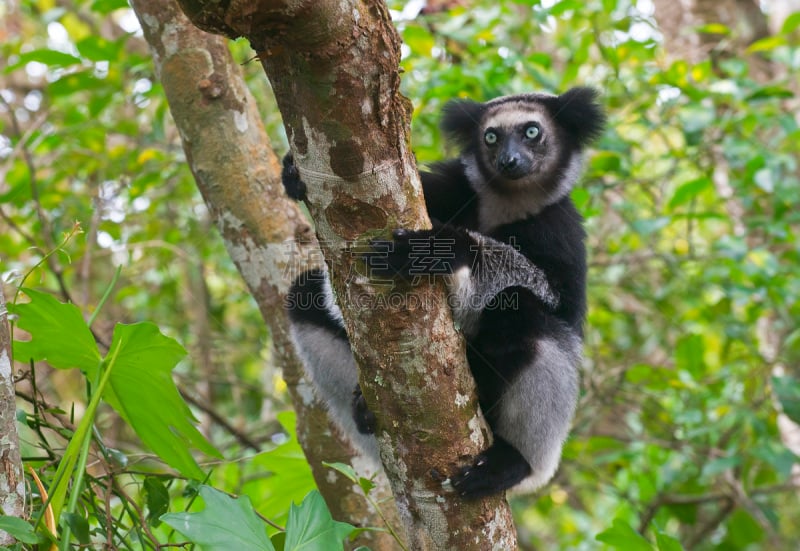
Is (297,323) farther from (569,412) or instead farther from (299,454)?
(569,412)

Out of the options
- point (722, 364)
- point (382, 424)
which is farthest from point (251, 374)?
point (382, 424)

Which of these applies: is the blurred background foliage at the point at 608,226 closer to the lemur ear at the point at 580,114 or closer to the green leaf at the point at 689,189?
the green leaf at the point at 689,189

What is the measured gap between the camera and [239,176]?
4211mm

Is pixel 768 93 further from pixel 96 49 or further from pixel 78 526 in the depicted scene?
pixel 78 526

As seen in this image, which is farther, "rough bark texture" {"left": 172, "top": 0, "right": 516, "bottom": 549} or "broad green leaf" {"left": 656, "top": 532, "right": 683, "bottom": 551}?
"broad green leaf" {"left": 656, "top": 532, "right": 683, "bottom": 551}

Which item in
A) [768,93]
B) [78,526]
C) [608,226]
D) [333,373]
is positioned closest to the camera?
[78,526]

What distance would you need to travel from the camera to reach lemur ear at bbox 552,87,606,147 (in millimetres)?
Result: 5340

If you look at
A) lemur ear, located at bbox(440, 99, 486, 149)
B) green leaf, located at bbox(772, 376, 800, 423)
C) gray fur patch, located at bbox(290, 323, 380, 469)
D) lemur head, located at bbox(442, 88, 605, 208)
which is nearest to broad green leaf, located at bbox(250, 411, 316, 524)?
gray fur patch, located at bbox(290, 323, 380, 469)

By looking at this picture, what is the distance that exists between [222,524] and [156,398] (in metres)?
0.81

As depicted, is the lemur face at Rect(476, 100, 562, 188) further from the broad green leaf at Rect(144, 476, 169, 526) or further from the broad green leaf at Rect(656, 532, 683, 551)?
the broad green leaf at Rect(144, 476, 169, 526)

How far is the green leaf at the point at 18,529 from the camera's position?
2.12 m

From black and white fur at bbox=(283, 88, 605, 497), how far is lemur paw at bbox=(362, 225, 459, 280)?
0.01 metres

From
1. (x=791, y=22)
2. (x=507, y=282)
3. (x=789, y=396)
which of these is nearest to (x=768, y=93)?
(x=791, y=22)

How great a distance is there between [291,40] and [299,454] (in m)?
2.87
